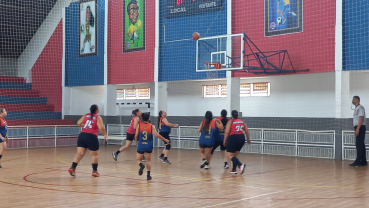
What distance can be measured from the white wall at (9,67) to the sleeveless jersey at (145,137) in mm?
20255

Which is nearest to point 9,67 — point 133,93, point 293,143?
point 133,93

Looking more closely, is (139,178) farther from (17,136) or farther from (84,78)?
(84,78)

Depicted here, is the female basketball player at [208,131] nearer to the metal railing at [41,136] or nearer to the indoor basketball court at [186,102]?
the indoor basketball court at [186,102]

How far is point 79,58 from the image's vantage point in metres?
24.9

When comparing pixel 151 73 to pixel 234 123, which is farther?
pixel 151 73

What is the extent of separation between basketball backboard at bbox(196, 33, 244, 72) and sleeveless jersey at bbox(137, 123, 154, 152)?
7.71 metres

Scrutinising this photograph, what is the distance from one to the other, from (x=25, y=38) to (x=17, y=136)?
342 inches

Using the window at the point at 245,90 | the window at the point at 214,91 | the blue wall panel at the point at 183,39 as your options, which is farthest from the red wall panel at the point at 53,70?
the window at the point at 245,90

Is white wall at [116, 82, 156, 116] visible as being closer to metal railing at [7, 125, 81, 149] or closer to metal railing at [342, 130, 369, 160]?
metal railing at [7, 125, 81, 149]

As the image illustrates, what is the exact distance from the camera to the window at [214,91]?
69.1ft

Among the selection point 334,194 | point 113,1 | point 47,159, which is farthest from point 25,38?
point 334,194

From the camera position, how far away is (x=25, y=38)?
27.2 meters

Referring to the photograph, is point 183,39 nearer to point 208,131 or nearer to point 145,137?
point 208,131

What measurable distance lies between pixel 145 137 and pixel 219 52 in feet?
26.4
